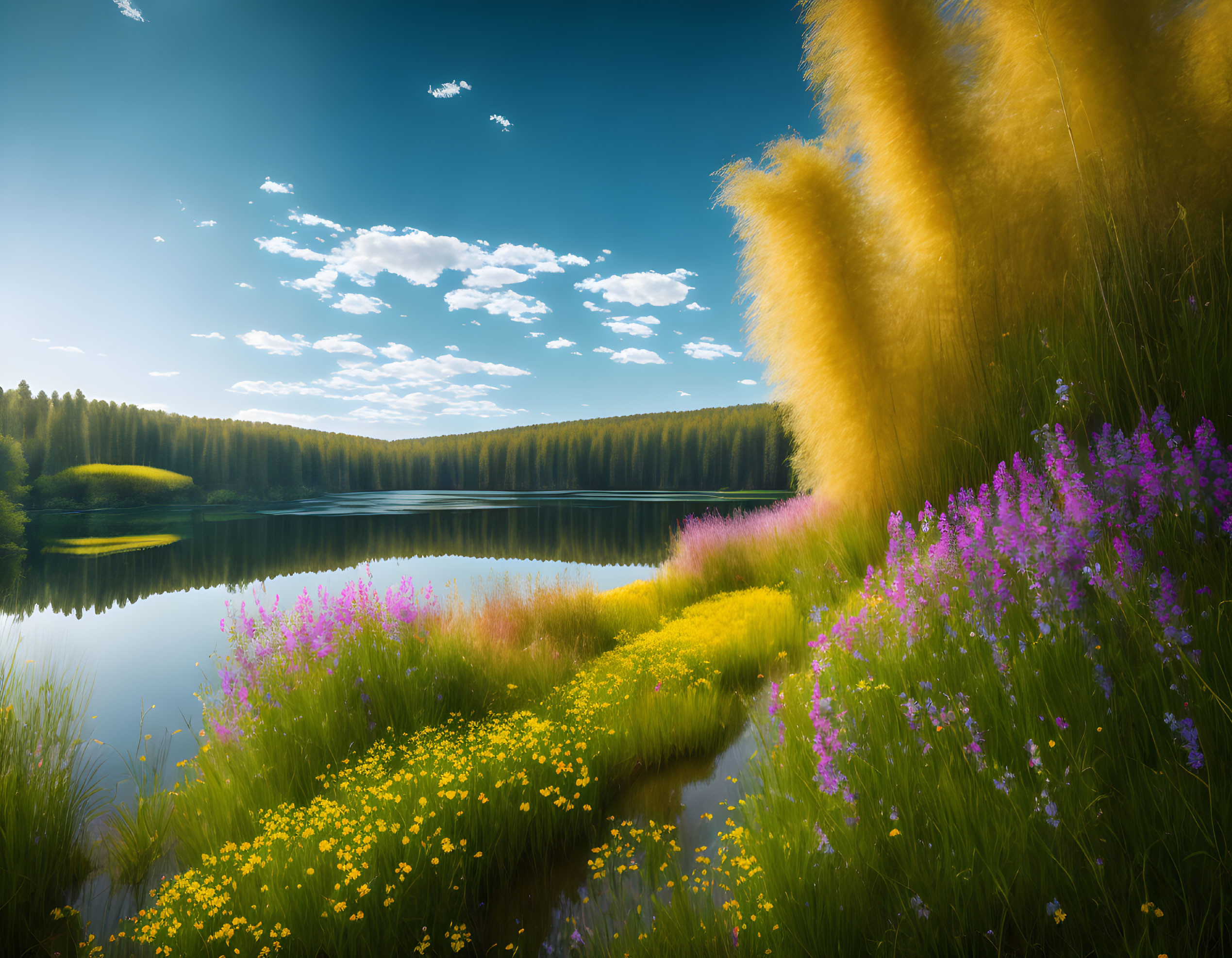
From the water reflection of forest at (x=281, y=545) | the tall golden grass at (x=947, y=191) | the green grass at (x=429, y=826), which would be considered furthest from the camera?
the water reflection of forest at (x=281, y=545)

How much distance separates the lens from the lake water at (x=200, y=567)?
22.6 feet

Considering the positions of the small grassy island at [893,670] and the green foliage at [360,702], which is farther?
the green foliage at [360,702]

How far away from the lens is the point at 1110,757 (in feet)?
5.43

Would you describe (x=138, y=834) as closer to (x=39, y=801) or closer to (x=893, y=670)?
(x=39, y=801)

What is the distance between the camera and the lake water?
22.6 feet

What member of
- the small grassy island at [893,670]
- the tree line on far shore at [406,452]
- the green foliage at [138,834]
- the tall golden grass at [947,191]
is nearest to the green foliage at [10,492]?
the small grassy island at [893,670]

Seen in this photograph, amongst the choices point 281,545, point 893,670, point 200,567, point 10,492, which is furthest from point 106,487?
point 893,670

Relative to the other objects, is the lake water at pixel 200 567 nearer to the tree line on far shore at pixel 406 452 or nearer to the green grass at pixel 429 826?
the green grass at pixel 429 826

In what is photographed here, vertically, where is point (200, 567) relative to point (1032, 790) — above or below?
below

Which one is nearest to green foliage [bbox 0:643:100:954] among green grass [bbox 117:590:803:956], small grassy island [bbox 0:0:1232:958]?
small grassy island [bbox 0:0:1232:958]

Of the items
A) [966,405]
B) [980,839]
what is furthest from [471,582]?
[980,839]

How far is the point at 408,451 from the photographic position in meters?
111

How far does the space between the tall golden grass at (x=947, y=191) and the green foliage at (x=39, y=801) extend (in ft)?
20.6

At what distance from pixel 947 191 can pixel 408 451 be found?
4528 inches
